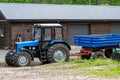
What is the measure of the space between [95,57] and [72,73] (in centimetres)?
660

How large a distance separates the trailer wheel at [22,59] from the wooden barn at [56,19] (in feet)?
44.0

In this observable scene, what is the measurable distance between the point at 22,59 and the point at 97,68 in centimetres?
490

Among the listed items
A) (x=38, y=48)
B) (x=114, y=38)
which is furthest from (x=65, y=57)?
(x=114, y=38)

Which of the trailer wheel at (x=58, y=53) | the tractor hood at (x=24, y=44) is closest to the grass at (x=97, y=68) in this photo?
the trailer wheel at (x=58, y=53)

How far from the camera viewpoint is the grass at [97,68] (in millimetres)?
16652

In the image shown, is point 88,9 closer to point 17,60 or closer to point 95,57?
point 95,57

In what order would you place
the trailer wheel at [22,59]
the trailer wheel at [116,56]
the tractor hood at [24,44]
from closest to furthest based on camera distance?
the trailer wheel at [22,59] → the tractor hood at [24,44] → the trailer wheel at [116,56]

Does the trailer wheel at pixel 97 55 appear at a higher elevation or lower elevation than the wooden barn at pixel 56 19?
lower

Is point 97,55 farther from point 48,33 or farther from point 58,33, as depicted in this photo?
point 48,33

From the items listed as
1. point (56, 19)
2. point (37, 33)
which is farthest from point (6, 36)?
point (37, 33)

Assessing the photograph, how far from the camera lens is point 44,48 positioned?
22359 millimetres

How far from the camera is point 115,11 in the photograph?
43.4m

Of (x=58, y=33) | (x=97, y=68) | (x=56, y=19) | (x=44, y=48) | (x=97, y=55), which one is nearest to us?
(x=97, y=68)

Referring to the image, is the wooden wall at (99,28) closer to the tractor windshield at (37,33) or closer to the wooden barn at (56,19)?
the wooden barn at (56,19)
